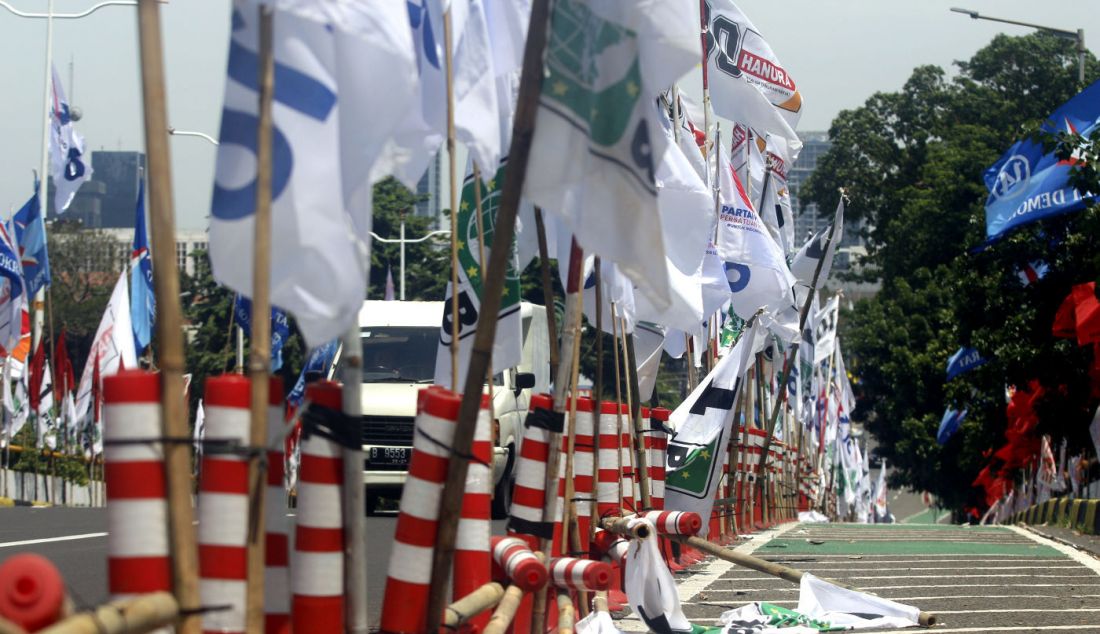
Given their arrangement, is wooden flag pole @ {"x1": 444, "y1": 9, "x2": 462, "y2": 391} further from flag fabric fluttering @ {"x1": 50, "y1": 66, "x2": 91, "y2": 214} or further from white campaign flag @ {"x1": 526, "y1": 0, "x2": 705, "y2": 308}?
flag fabric fluttering @ {"x1": 50, "y1": 66, "x2": 91, "y2": 214}

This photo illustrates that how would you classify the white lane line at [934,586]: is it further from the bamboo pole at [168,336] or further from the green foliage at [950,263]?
the green foliage at [950,263]

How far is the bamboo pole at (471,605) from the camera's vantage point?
5586 millimetres

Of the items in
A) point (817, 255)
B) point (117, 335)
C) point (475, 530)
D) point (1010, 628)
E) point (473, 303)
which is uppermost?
point (817, 255)

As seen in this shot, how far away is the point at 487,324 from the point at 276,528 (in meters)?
0.87

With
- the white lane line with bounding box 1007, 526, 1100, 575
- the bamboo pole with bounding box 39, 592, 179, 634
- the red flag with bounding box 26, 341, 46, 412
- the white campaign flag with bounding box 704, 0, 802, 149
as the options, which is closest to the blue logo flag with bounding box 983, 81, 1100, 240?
the white lane line with bounding box 1007, 526, 1100, 575

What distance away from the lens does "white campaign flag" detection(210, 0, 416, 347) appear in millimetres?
4516

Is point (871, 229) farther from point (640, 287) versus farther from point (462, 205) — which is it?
point (640, 287)

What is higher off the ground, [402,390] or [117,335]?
[117,335]

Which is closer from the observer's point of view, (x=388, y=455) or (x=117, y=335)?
(x=388, y=455)

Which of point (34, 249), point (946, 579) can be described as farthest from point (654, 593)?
point (34, 249)

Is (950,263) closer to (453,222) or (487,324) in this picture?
(453,222)

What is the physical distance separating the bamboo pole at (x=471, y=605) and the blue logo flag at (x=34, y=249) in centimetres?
2233

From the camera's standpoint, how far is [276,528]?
16.3 feet

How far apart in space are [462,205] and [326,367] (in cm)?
1497
